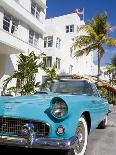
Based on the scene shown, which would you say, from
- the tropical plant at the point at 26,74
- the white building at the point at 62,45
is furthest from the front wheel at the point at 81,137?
the white building at the point at 62,45

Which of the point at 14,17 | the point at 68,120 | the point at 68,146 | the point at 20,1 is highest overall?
the point at 20,1

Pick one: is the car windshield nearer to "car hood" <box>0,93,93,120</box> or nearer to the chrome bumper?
"car hood" <box>0,93,93,120</box>

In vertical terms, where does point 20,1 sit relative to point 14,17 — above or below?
above

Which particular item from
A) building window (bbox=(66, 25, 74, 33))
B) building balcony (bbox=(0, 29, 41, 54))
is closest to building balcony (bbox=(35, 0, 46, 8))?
building balcony (bbox=(0, 29, 41, 54))

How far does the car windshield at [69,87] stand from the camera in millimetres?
6641

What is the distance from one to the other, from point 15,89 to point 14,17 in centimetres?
833

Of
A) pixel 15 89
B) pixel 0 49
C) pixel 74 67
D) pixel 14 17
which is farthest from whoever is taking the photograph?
pixel 74 67

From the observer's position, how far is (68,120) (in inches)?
171

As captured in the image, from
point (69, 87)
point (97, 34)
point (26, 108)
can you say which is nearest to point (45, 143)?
point (26, 108)

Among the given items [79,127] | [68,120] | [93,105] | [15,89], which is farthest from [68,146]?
[15,89]

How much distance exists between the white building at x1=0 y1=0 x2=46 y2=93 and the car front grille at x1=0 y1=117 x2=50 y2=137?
13163mm

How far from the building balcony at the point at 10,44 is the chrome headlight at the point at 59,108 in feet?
42.3

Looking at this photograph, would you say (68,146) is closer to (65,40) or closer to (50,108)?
(50,108)

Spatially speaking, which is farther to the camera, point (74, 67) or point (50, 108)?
point (74, 67)
